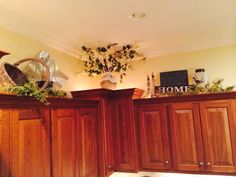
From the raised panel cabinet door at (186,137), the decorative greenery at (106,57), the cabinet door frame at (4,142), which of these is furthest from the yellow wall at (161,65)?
the cabinet door frame at (4,142)

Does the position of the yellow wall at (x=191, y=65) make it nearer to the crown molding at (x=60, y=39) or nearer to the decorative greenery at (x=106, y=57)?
the crown molding at (x=60, y=39)

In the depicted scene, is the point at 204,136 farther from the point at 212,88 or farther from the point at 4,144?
the point at 4,144

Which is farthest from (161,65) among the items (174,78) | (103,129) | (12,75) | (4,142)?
(4,142)

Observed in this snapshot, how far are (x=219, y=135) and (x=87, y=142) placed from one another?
1.42 m

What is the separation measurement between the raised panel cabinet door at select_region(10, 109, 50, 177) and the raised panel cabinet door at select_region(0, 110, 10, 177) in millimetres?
31

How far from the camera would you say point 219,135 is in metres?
2.33

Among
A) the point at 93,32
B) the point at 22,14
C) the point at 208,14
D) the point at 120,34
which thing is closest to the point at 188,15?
the point at 208,14

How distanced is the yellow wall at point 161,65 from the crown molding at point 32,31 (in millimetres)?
59

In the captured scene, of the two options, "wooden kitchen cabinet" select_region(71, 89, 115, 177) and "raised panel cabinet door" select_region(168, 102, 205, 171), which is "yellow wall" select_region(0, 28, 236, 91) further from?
"raised panel cabinet door" select_region(168, 102, 205, 171)

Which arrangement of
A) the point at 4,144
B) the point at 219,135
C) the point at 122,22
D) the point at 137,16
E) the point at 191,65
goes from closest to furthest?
the point at 4,144 → the point at 137,16 → the point at 122,22 → the point at 219,135 → the point at 191,65

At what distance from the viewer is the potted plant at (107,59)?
278cm

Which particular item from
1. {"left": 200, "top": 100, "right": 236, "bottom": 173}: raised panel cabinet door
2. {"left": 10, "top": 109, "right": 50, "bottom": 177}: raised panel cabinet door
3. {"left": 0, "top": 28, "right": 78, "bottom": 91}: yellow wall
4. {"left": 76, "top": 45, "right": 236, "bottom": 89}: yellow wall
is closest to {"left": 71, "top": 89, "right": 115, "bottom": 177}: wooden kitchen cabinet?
{"left": 0, "top": 28, "right": 78, "bottom": 91}: yellow wall

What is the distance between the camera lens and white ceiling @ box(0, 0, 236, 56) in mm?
1802

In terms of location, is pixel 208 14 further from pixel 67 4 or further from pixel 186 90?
pixel 67 4
